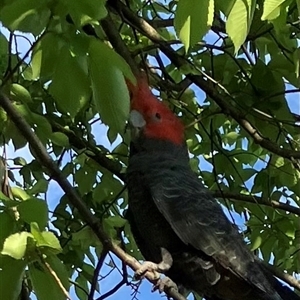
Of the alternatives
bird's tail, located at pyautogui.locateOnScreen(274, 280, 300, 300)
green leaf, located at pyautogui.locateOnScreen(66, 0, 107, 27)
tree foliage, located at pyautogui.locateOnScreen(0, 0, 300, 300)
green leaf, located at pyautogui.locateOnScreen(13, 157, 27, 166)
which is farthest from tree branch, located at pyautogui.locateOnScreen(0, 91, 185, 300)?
green leaf, located at pyautogui.locateOnScreen(13, 157, 27, 166)

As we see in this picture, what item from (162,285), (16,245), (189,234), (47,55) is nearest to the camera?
(16,245)

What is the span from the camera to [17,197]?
0.86 m

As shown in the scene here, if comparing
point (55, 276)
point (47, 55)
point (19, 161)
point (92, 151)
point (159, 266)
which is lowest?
point (55, 276)

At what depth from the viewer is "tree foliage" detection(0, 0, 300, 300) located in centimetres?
73

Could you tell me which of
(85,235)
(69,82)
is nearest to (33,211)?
(69,82)

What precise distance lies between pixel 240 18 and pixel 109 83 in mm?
155

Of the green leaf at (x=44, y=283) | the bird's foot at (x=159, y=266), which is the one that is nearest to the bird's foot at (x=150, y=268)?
the bird's foot at (x=159, y=266)

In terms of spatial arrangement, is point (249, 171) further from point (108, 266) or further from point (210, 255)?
point (210, 255)

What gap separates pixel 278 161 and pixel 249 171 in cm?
9

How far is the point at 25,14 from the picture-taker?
72 centimetres

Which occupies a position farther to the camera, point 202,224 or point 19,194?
point 202,224

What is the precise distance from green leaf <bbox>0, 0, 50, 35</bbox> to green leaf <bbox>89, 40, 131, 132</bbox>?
63 mm

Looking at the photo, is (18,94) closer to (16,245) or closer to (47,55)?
(47,55)

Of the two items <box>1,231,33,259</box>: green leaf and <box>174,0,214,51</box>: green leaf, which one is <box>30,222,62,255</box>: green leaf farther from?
<box>174,0,214,51</box>: green leaf
